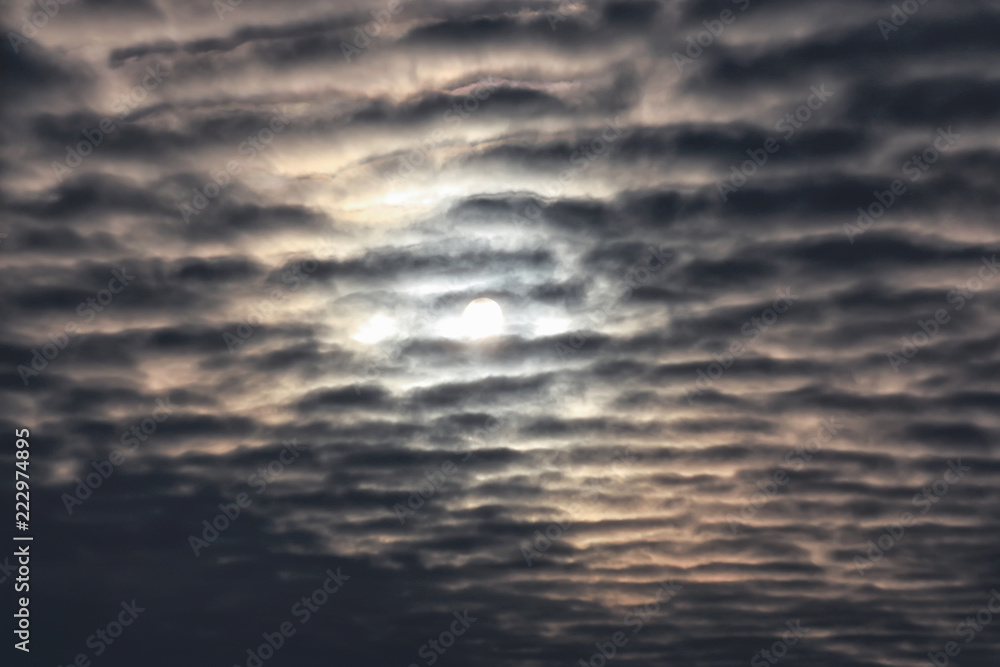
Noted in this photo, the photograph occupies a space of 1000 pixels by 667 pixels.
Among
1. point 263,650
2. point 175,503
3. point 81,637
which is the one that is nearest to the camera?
point 175,503

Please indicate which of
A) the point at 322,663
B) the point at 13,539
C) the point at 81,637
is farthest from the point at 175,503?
the point at 322,663

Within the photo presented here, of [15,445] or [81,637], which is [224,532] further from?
[81,637]

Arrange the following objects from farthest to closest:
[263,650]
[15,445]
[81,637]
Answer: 1. [263,650]
2. [81,637]
3. [15,445]

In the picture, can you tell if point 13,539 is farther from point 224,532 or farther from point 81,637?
point 81,637

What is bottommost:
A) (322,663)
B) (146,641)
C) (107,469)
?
(322,663)

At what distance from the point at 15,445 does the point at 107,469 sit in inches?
85.4

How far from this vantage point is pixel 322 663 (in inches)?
1492

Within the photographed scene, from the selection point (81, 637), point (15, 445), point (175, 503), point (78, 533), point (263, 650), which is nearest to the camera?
point (15, 445)

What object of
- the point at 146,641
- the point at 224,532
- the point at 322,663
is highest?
the point at 224,532

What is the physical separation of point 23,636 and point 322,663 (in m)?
13.3

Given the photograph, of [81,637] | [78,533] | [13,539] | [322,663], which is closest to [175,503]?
[78,533]

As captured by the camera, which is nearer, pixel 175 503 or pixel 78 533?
pixel 175 503

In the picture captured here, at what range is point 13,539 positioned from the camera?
23328 millimetres

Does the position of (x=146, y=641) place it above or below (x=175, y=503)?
below
